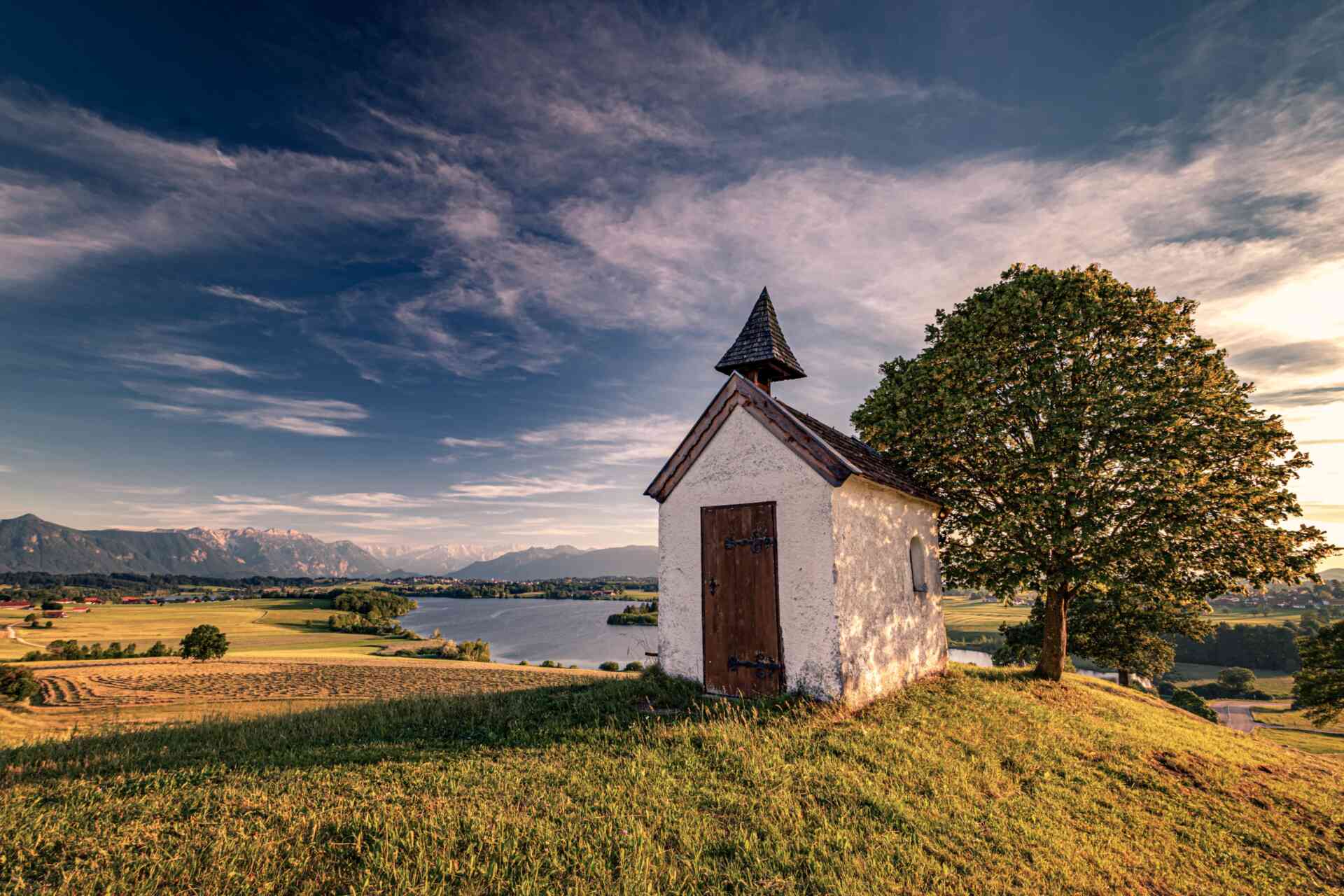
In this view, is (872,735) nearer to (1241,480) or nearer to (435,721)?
(435,721)

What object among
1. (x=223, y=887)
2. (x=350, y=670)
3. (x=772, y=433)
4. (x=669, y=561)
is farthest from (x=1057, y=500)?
(x=350, y=670)

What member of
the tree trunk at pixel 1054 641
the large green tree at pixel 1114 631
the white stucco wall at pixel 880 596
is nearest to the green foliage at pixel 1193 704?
the large green tree at pixel 1114 631

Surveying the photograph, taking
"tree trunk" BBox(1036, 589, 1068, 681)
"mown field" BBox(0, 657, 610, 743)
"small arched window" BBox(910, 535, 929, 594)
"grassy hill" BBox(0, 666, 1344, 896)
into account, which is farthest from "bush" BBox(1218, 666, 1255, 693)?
"small arched window" BBox(910, 535, 929, 594)

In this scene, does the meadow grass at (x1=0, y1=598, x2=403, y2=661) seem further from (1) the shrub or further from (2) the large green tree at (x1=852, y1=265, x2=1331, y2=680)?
(2) the large green tree at (x1=852, y1=265, x2=1331, y2=680)

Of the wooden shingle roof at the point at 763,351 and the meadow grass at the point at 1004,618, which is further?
the meadow grass at the point at 1004,618

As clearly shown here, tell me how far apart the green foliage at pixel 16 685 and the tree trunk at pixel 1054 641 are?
233ft

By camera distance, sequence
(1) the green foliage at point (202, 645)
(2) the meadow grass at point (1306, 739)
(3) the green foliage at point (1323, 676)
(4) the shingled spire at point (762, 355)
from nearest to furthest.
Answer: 1. (4) the shingled spire at point (762, 355)
2. (3) the green foliage at point (1323, 676)
3. (2) the meadow grass at point (1306, 739)
4. (1) the green foliage at point (202, 645)

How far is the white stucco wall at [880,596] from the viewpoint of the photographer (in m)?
11.8

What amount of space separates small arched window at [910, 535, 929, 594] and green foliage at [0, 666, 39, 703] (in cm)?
6784

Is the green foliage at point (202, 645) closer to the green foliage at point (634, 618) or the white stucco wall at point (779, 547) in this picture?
the green foliage at point (634, 618)

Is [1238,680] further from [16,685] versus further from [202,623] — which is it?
[202,623]

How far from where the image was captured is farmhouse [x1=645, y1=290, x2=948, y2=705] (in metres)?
11.8

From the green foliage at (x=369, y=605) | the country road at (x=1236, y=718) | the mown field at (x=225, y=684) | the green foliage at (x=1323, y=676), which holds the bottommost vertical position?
the green foliage at (x=369, y=605)

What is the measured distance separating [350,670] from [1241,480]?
7468 cm
